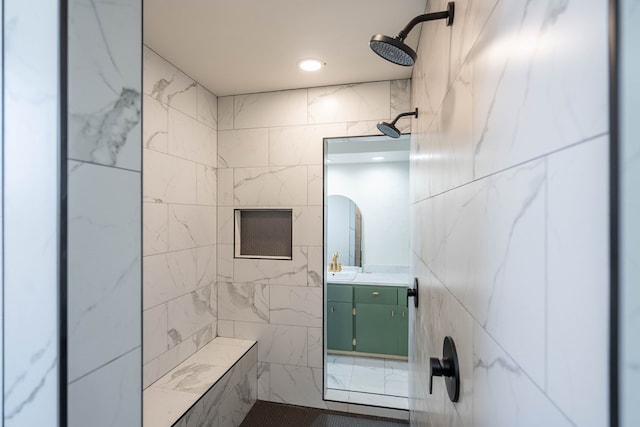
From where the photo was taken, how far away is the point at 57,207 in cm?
52

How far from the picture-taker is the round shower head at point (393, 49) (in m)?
0.83

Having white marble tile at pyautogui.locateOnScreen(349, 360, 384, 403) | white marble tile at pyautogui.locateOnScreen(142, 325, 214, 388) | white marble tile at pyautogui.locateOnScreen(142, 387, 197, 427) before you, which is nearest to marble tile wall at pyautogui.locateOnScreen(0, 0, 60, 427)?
white marble tile at pyautogui.locateOnScreen(142, 387, 197, 427)

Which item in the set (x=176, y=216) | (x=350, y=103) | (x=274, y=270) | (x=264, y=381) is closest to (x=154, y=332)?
(x=176, y=216)

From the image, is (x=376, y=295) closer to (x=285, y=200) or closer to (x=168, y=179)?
(x=285, y=200)

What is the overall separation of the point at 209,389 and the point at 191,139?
5.37 feet

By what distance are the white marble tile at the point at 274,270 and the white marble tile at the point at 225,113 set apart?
110 centimetres

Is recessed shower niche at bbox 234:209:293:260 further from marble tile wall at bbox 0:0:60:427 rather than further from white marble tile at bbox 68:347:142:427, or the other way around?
marble tile wall at bbox 0:0:60:427

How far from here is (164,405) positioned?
164cm

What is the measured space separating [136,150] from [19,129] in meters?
0.19

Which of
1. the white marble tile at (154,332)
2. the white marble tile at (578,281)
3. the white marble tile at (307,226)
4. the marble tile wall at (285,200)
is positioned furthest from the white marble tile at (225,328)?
the white marble tile at (578,281)

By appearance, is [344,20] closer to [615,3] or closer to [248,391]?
[615,3]

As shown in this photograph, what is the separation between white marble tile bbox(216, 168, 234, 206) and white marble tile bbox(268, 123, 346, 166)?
1.24 ft

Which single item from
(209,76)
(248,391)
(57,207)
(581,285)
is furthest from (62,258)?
(248,391)

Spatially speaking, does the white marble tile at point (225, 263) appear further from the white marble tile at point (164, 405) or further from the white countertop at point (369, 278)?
the white countertop at point (369, 278)
